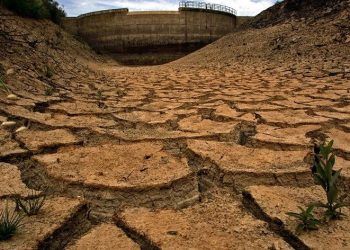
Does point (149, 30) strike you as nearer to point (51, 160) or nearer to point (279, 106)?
point (279, 106)

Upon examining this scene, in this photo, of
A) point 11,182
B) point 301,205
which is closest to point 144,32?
point 11,182

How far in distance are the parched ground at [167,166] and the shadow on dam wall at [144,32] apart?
9253 mm

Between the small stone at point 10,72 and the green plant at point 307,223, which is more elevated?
the small stone at point 10,72

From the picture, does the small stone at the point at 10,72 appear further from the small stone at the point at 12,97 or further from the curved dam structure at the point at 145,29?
the curved dam structure at the point at 145,29

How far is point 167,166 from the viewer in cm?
140

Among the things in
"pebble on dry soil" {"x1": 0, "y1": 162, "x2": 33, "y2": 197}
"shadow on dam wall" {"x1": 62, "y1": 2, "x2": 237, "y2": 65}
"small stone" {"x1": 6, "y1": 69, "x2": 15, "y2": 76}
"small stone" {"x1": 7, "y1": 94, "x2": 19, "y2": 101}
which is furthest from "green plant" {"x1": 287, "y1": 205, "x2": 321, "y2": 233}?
"shadow on dam wall" {"x1": 62, "y1": 2, "x2": 237, "y2": 65}

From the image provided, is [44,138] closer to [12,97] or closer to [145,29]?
[12,97]

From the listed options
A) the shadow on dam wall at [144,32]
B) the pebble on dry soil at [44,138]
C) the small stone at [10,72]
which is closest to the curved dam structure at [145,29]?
the shadow on dam wall at [144,32]

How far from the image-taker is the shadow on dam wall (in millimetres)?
12219

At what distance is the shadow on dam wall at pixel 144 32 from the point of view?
12219 millimetres

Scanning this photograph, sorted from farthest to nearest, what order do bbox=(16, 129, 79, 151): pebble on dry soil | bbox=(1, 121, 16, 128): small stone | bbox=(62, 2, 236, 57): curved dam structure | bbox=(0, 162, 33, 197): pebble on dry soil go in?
1. bbox=(62, 2, 236, 57): curved dam structure
2. bbox=(1, 121, 16, 128): small stone
3. bbox=(16, 129, 79, 151): pebble on dry soil
4. bbox=(0, 162, 33, 197): pebble on dry soil

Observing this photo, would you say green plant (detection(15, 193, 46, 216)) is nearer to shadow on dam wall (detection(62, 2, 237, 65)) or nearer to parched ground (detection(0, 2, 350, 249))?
parched ground (detection(0, 2, 350, 249))

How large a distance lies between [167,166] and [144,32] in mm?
11280

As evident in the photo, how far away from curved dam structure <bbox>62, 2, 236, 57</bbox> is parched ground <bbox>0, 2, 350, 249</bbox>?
9273 millimetres
